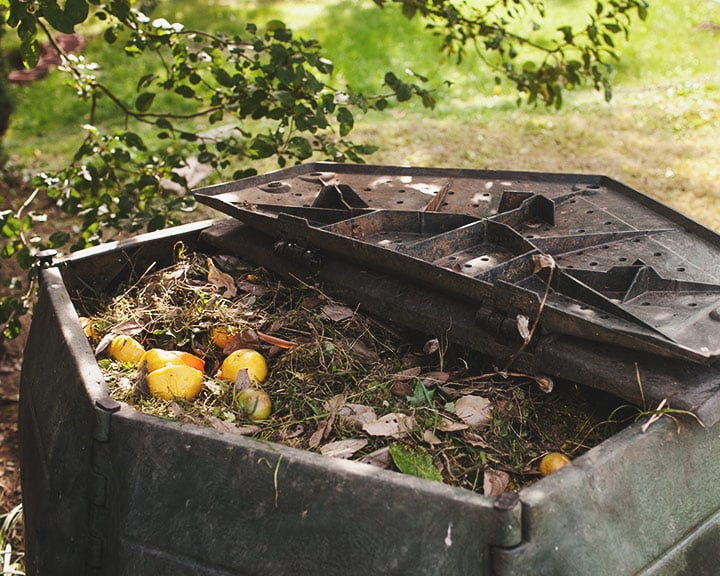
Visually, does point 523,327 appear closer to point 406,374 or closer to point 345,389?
point 406,374

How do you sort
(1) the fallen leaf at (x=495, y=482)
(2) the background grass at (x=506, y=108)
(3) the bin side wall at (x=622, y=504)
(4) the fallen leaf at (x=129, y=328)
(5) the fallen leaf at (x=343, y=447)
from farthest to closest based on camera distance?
(2) the background grass at (x=506, y=108)
(4) the fallen leaf at (x=129, y=328)
(5) the fallen leaf at (x=343, y=447)
(1) the fallen leaf at (x=495, y=482)
(3) the bin side wall at (x=622, y=504)

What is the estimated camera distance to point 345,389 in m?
2.57

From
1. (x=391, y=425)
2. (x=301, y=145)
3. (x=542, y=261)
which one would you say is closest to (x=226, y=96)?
(x=301, y=145)

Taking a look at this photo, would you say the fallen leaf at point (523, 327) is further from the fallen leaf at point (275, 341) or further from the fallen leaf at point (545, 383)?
the fallen leaf at point (275, 341)

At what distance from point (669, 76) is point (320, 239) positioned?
8.11 meters

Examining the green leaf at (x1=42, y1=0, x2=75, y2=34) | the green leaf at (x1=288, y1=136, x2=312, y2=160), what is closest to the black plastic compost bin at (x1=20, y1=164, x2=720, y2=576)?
the green leaf at (x1=42, y1=0, x2=75, y2=34)

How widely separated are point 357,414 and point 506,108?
6.63 meters

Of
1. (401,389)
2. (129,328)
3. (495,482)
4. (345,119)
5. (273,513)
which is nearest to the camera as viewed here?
(273,513)

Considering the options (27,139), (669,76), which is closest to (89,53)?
(27,139)

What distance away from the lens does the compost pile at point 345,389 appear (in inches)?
90.2

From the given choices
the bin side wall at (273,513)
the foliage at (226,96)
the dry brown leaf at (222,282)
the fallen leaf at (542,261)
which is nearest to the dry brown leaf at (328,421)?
the bin side wall at (273,513)

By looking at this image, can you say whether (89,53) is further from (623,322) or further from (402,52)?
(623,322)

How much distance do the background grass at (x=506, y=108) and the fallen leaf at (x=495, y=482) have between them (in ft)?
11.8

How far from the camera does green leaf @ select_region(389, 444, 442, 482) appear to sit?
2.15m
